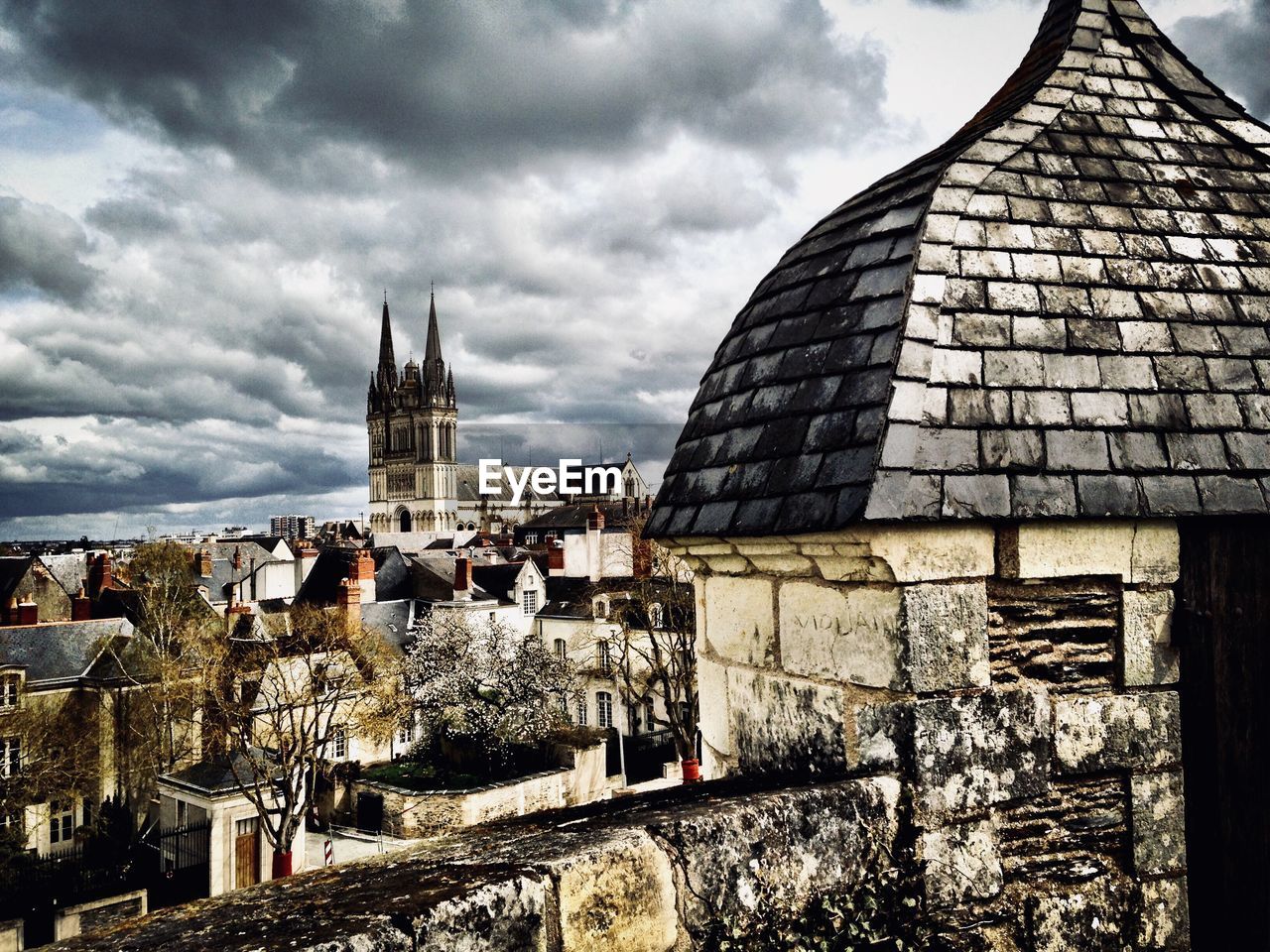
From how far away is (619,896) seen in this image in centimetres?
250

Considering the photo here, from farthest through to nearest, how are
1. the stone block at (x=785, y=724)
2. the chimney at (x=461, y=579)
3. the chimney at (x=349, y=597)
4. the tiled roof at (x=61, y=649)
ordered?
1. the chimney at (x=461, y=579)
2. the chimney at (x=349, y=597)
3. the tiled roof at (x=61, y=649)
4. the stone block at (x=785, y=724)

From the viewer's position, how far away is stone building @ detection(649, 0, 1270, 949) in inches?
125

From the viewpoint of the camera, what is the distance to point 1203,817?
3.39 metres

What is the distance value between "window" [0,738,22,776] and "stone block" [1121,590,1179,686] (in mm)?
26121

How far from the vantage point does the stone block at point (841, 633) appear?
3225 mm

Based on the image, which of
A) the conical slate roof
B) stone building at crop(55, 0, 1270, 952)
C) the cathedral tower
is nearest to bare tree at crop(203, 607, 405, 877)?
the conical slate roof

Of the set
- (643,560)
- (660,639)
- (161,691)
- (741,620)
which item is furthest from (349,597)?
(741,620)

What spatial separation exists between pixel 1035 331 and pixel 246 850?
71.7 feet

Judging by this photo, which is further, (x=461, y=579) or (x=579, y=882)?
(x=461, y=579)

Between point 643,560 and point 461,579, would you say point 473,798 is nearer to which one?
point 643,560

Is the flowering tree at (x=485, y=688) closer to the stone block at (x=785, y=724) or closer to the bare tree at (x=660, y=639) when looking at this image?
the bare tree at (x=660, y=639)

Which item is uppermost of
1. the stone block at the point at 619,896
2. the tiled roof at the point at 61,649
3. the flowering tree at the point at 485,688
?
the stone block at the point at 619,896
